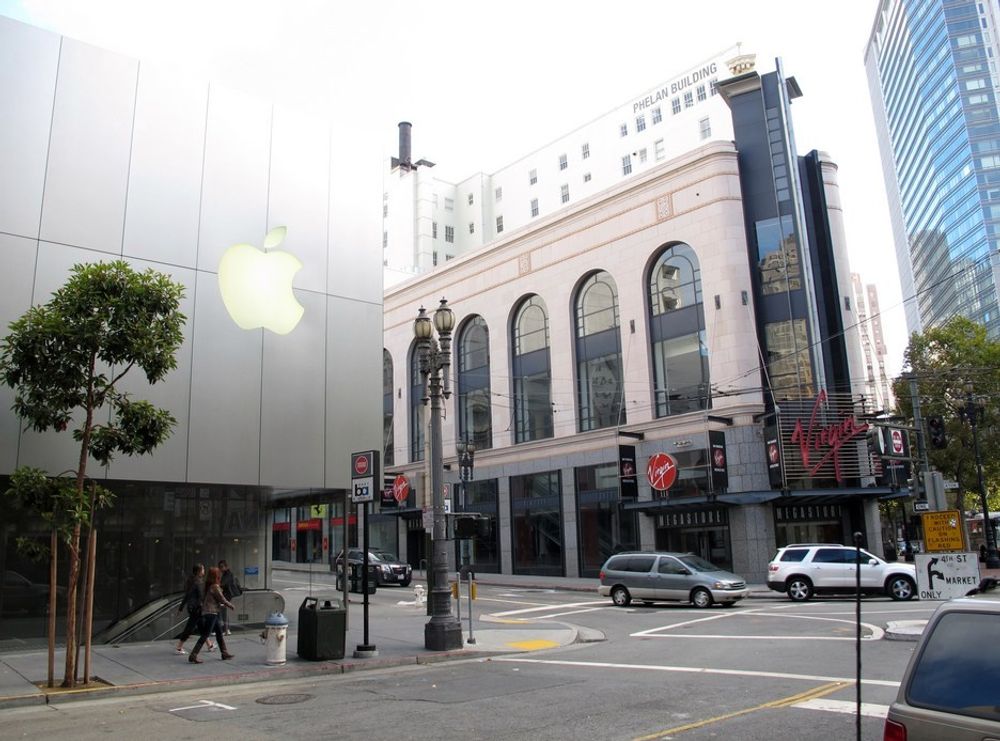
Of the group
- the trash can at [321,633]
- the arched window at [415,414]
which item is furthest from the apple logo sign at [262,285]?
Answer: the arched window at [415,414]

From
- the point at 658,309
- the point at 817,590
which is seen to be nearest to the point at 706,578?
the point at 817,590

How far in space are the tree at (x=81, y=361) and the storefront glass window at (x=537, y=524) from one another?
28582 mm

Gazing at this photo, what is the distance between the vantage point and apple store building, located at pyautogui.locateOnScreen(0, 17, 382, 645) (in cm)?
1500

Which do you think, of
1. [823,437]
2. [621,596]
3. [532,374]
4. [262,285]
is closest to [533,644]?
[621,596]

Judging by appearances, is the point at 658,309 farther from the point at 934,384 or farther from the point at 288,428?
the point at 288,428

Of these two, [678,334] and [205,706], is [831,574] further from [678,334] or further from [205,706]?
[205,706]

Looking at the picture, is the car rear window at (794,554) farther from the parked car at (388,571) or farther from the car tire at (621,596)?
the parked car at (388,571)

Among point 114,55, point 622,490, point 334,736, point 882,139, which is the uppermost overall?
point 882,139

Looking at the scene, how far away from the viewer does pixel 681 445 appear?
34.2m

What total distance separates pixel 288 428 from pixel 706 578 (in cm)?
1310

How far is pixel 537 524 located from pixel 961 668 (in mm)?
36672

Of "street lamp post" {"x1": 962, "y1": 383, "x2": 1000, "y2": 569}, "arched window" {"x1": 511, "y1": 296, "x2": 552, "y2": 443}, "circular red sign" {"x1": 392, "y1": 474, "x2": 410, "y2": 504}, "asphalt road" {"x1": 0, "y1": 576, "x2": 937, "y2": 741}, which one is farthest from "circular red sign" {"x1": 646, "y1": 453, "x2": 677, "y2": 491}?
"asphalt road" {"x1": 0, "y1": 576, "x2": 937, "y2": 741}

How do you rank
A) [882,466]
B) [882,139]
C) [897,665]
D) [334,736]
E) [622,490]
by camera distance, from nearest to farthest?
[334,736] < [897,665] < [882,466] < [622,490] < [882,139]

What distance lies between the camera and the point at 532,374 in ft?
138
